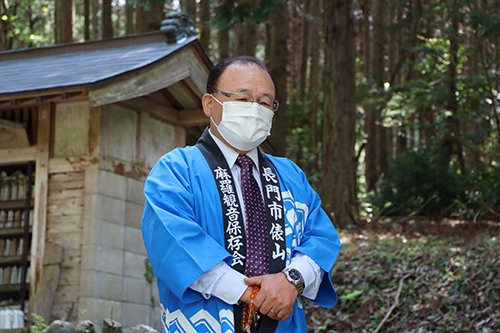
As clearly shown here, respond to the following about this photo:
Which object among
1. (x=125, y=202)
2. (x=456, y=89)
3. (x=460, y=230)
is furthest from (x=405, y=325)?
(x=456, y=89)

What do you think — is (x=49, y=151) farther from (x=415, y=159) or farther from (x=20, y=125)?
(x=415, y=159)

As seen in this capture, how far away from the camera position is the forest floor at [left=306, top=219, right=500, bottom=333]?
6609 mm

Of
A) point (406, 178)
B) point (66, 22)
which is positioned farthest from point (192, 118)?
point (66, 22)

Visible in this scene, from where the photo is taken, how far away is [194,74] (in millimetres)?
7391

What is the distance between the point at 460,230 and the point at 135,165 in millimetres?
6590

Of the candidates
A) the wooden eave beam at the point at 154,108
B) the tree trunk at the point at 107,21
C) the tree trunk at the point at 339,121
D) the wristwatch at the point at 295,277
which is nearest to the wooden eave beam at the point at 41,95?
the wooden eave beam at the point at 154,108

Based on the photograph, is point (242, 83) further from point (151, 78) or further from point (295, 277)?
point (151, 78)

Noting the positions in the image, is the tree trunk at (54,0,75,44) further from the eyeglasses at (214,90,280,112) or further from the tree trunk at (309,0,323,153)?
the eyeglasses at (214,90,280,112)

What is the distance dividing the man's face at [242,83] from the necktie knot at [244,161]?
14cm

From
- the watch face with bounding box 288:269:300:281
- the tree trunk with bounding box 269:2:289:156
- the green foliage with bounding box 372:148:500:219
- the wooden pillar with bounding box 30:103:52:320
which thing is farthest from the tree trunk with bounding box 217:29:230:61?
the watch face with bounding box 288:269:300:281

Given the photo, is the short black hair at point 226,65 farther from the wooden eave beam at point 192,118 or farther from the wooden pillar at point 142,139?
the wooden eave beam at point 192,118

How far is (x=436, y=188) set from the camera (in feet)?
41.2

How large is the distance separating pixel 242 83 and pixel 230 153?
36 centimetres

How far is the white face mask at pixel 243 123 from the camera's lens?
2793 millimetres
